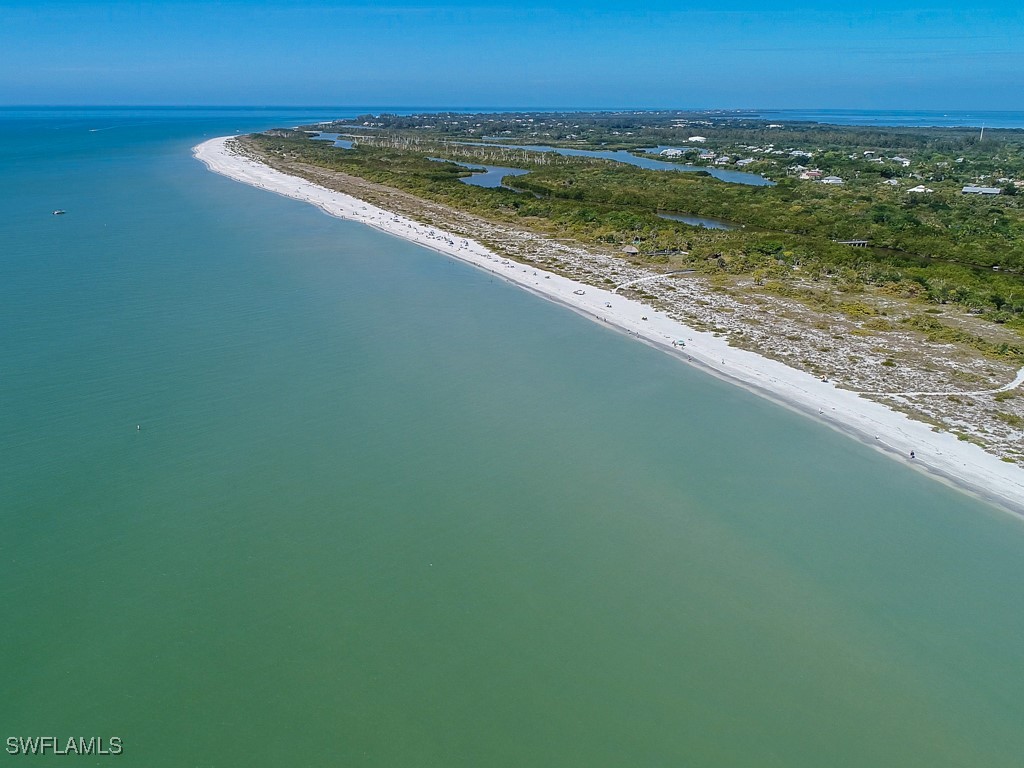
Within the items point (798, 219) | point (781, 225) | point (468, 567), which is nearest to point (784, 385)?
point (468, 567)

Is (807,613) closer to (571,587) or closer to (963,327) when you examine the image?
(571,587)

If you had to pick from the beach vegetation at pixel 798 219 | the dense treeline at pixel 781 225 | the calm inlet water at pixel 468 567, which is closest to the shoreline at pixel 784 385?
the calm inlet water at pixel 468 567

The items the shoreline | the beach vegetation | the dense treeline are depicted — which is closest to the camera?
the shoreline

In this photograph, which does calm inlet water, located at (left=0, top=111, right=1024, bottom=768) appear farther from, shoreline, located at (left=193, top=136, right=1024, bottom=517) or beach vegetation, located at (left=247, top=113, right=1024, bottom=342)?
beach vegetation, located at (left=247, top=113, right=1024, bottom=342)

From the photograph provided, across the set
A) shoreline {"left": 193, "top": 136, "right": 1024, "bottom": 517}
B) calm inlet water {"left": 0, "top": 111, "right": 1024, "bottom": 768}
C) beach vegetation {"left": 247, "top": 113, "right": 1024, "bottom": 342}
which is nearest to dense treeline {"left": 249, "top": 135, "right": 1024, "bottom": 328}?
beach vegetation {"left": 247, "top": 113, "right": 1024, "bottom": 342}

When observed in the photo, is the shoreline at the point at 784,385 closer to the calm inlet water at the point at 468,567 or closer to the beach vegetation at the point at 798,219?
the calm inlet water at the point at 468,567

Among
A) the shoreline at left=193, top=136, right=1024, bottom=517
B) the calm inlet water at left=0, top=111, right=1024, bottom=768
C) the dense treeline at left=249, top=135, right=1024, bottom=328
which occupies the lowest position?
the calm inlet water at left=0, top=111, right=1024, bottom=768
